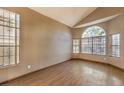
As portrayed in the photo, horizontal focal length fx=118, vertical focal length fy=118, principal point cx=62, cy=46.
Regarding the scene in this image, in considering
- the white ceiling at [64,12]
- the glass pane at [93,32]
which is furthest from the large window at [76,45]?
the white ceiling at [64,12]

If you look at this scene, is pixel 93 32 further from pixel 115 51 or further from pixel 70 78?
pixel 70 78

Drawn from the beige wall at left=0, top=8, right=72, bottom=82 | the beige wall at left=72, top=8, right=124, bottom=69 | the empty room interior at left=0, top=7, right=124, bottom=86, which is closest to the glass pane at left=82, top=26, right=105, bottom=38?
the empty room interior at left=0, top=7, right=124, bottom=86

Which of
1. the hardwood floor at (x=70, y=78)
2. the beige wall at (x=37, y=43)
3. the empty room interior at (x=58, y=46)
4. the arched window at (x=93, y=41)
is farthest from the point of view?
the arched window at (x=93, y=41)

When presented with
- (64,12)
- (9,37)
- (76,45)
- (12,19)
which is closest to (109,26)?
(64,12)

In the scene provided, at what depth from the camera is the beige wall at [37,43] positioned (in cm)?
439

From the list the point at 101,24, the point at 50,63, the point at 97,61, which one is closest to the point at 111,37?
the point at 101,24

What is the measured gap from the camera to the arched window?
8.14 m

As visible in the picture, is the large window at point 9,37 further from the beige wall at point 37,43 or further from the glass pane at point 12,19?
the beige wall at point 37,43

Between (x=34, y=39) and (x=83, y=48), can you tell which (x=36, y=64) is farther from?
(x=83, y=48)

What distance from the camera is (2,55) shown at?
12.3 feet

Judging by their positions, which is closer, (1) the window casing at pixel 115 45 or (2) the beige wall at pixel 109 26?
(2) the beige wall at pixel 109 26

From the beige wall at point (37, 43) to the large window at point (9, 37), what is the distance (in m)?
0.19

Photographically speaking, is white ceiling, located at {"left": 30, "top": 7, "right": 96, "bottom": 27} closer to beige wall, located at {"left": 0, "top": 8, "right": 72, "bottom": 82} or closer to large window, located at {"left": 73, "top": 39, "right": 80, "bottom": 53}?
beige wall, located at {"left": 0, "top": 8, "right": 72, "bottom": 82}

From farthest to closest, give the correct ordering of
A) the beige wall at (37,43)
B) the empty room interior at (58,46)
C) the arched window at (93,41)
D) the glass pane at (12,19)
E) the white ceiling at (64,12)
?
the arched window at (93,41), the white ceiling at (64,12), the beige wall at (37,43), the glass pane at (12,19), the empty room interior at (58,46)
